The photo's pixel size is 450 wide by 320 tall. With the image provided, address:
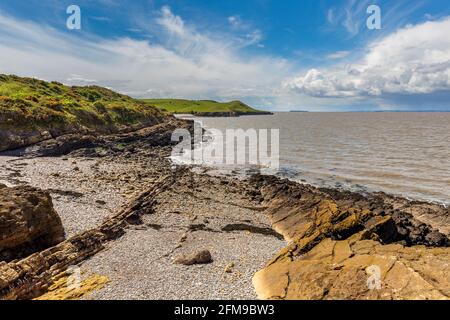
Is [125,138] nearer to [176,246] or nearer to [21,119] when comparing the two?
[21,119]

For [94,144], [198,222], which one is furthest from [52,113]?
[198,222]

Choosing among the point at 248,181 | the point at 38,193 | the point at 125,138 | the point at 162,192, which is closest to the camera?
the point at 38,193

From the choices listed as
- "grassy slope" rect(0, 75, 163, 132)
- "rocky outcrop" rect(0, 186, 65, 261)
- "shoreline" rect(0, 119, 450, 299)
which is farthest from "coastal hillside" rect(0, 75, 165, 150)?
"rocky outcrop" rect(0, 186, 65, 261)

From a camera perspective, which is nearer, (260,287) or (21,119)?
(260,287)

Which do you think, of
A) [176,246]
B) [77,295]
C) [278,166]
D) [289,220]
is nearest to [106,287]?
[77,295]

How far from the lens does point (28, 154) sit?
58562 mm

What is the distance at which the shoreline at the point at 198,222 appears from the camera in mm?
19578

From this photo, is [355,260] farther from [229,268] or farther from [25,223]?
[25,223]

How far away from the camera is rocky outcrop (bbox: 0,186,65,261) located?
67.6 feet

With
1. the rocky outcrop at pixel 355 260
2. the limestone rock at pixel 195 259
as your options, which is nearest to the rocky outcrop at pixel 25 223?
the limestone rock at pixel 195 259

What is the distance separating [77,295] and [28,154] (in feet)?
165

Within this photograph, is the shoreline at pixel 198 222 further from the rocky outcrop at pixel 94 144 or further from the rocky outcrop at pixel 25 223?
the rocky outcrop at pixel 94 144

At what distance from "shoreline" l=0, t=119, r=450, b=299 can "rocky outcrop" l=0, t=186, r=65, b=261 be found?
2274 millimetres
